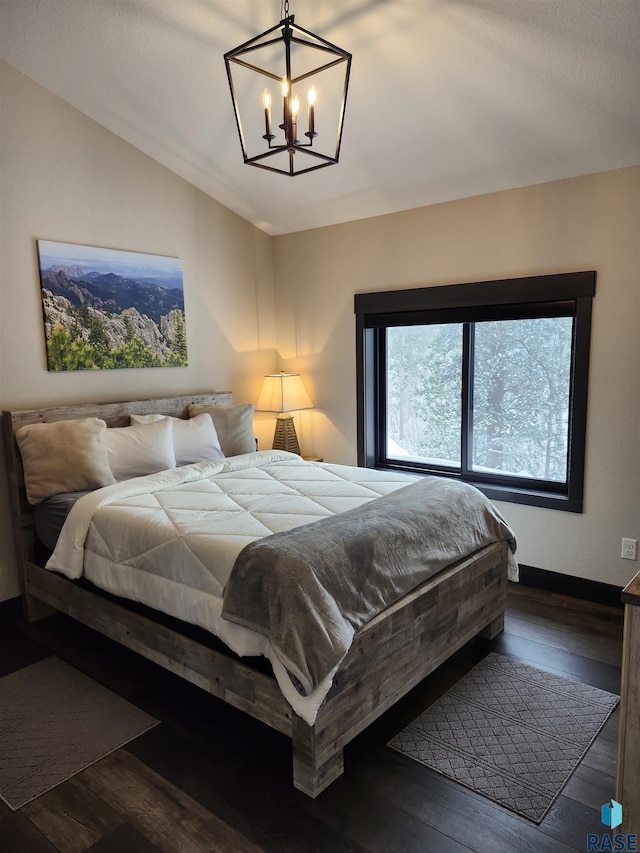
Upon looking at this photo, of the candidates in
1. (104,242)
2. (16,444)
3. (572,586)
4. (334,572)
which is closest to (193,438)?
(16,444)

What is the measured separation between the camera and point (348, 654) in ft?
6.38

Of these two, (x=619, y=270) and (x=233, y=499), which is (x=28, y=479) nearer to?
(x=233, y=499)

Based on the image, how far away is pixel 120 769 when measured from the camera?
6.76 ft

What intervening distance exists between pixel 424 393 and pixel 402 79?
1996 millimetres

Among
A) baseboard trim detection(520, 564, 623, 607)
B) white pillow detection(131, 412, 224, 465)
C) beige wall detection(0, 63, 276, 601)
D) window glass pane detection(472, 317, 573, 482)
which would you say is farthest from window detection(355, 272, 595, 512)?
white pillow detection(131, 412, 224, 465)

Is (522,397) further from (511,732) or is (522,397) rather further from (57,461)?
(57,461)

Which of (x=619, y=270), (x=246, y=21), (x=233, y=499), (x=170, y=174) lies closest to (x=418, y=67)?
A: (x=246, y=21)

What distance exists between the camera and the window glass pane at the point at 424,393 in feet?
12.8

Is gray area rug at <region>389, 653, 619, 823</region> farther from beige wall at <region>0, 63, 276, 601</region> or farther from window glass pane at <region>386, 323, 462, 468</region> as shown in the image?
beige wall at <region>0, 63, 276, 601</region>

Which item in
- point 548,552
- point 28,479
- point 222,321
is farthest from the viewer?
point 222,321

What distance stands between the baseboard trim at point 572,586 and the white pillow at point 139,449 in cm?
228

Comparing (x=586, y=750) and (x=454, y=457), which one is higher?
(x=454, y=457)

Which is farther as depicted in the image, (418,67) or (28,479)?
(28,479)

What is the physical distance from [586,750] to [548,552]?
1466 millimetres
